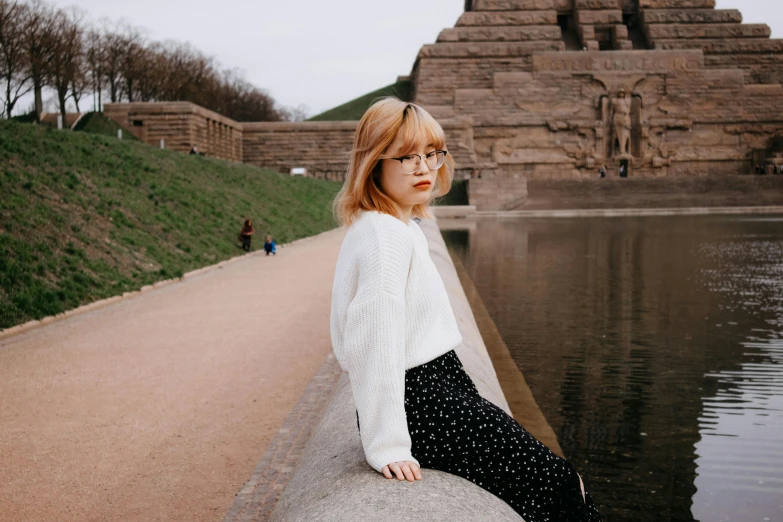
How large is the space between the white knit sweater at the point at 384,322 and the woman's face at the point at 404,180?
Result: 0.16m

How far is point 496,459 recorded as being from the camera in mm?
2701

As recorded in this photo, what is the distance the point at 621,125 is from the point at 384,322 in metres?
50.1

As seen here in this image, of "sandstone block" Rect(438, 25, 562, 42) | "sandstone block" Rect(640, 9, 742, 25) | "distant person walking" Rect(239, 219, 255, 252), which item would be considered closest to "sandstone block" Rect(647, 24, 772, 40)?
"sandstone block" Rect(640, 9, 742, 25)

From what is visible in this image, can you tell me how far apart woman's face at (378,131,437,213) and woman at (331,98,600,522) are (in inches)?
1.5

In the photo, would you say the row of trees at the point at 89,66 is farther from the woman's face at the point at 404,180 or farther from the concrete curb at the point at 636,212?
the woman's face at the point at 404,180

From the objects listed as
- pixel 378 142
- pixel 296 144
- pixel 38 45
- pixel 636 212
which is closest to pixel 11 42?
pixel 38 45

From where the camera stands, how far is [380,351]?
267cm

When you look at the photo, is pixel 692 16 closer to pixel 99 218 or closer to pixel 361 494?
pixel 99 218

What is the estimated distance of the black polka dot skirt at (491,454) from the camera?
269 centimetres

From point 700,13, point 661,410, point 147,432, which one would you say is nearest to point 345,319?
point 147,432

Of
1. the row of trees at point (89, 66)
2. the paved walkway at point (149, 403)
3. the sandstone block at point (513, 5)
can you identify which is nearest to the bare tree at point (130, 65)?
the row of trees at point (89, 66)

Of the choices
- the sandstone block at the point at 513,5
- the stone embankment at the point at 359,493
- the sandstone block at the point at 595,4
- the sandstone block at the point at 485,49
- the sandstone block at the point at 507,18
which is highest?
the sandstone block at the point at 595,4

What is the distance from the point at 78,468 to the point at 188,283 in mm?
8921

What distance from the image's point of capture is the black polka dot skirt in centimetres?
269
